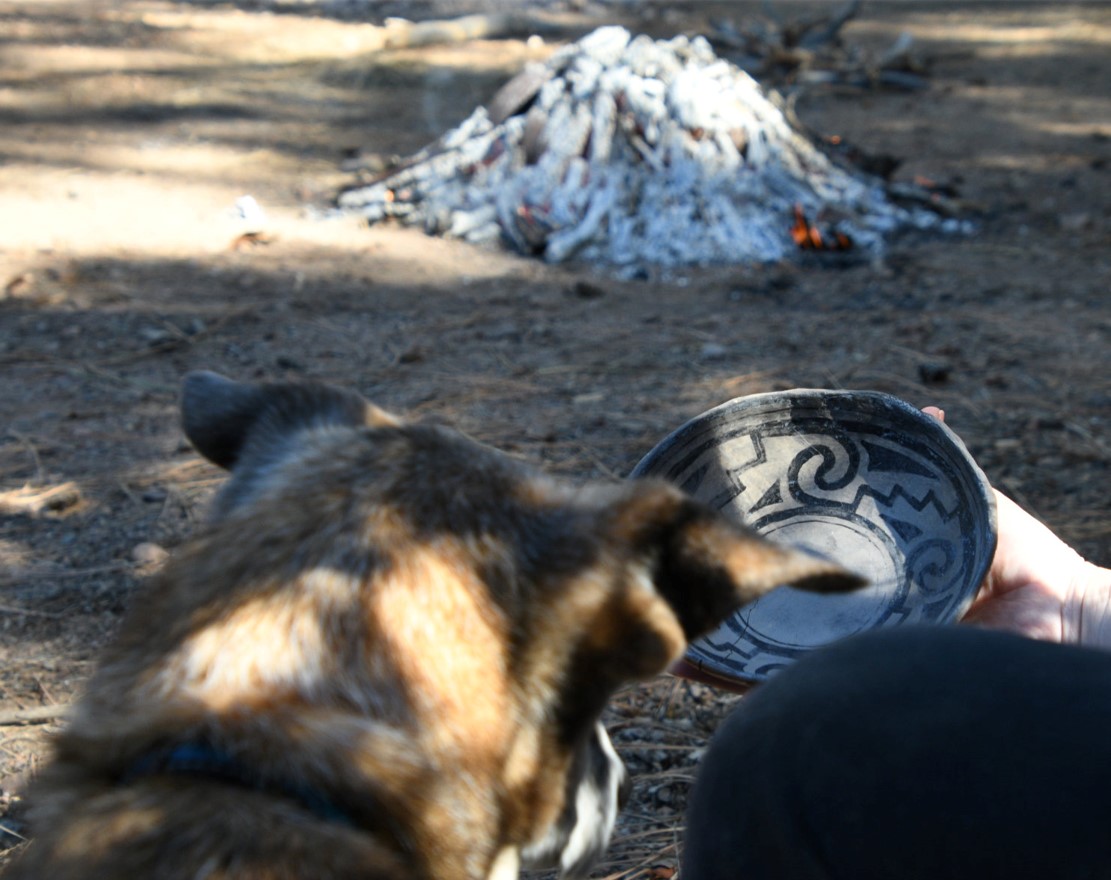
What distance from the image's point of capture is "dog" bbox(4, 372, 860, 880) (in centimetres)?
126

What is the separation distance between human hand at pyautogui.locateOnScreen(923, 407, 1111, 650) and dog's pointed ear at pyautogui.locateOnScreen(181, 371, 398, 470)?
154 centimetres

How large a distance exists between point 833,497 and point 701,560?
133 cm

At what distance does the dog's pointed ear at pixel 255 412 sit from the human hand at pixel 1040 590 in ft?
5.04

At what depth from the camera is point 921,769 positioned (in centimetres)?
128

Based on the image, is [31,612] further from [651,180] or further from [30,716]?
[651,180]

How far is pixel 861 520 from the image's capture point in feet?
8.79

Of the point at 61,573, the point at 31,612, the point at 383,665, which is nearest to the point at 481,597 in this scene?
the point at 383,665

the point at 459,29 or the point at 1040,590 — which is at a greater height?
the point at 459,29

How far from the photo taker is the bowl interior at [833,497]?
96.3 inches

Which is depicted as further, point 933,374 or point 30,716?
point 933,374

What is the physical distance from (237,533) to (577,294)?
17.7 feet

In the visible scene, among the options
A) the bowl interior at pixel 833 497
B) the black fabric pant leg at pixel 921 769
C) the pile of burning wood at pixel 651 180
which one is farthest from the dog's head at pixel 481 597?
the pile of burning wood at pixel 651 180

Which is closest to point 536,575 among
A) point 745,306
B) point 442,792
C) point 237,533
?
point 442,792

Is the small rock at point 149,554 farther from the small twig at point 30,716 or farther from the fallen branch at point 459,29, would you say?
the fallen branch at point 459,29
